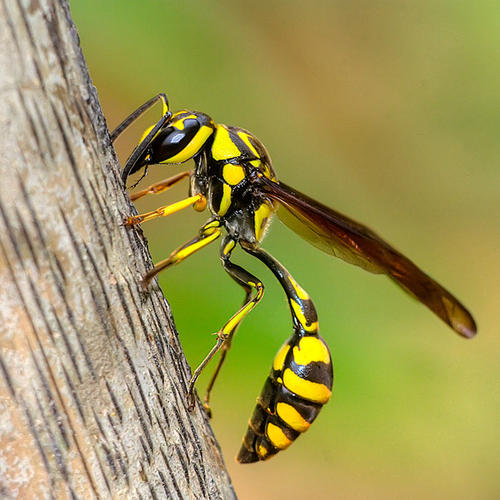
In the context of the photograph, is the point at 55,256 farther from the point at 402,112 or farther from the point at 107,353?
the point at 402,112

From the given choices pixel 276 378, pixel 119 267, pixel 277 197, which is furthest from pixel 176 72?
pixel 119 267

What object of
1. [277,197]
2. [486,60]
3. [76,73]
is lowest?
[76,73]

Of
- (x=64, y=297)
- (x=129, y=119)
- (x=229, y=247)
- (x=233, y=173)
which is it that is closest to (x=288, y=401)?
(x=229, y=247)

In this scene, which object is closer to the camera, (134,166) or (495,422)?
(134,166)

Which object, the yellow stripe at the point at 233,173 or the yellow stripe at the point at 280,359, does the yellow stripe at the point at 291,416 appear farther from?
the yellow stripe at the point at 233,173

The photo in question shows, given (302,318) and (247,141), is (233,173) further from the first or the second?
(302,318)

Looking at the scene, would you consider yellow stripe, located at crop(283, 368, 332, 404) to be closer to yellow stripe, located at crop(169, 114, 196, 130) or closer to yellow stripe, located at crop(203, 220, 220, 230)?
yellow stripe, located at crop(203, 220, 220, 230)
